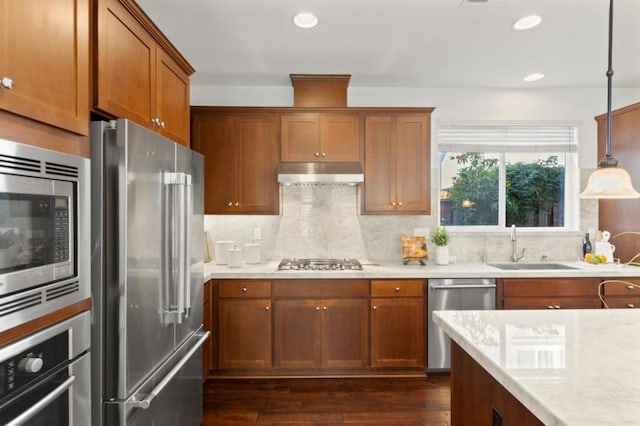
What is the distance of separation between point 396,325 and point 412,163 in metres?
1.50

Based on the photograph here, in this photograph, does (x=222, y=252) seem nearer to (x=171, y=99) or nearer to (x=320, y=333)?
(x=320, y=333)

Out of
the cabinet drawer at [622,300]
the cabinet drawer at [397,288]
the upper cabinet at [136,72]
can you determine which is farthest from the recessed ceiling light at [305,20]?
the cabinet drawer at [622,300]

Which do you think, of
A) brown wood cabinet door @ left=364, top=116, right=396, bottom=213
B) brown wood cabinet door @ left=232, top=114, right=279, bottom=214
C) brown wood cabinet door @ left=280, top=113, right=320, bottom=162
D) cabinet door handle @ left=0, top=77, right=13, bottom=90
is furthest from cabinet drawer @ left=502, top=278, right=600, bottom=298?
cabinet door handle @ left=0, top=77, right=13, bottom=90

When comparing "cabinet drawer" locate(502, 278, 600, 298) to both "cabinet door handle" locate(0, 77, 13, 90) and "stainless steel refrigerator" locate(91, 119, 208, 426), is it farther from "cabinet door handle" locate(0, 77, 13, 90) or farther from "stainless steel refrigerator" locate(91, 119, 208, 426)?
"cabinet door handle" locate(0, 77, 13, 90)

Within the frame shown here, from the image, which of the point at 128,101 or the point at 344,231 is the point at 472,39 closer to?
the point at 344,231

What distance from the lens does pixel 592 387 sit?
105 cm

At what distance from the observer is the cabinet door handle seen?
1049mm

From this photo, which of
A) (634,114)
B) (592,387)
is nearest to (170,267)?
(592,387)

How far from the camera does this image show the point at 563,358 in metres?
1.26

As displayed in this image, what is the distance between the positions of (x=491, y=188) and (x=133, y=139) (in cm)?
363

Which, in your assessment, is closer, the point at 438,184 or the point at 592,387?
the point at 592,387

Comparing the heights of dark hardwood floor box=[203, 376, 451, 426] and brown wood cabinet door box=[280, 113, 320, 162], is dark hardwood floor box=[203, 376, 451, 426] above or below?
below

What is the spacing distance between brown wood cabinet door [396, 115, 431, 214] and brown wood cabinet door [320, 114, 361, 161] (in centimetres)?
44

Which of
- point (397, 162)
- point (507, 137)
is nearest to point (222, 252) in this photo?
point (397, 162)
